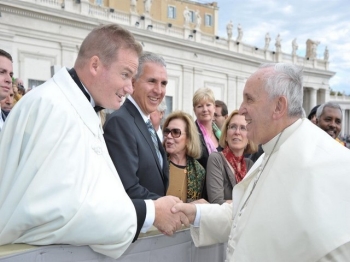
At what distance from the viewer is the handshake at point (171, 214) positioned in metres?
2.51

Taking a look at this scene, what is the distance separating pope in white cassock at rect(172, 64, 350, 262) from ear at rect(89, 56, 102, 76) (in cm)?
90

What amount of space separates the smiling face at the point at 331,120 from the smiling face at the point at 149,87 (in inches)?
104

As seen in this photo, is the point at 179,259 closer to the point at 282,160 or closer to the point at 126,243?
the point at 126,243

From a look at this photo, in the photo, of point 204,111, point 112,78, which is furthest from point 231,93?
point 112,78

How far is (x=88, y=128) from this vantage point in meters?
2.25

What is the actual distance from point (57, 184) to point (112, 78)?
2.57 feet

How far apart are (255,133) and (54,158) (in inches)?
48.3

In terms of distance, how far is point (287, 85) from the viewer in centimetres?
244

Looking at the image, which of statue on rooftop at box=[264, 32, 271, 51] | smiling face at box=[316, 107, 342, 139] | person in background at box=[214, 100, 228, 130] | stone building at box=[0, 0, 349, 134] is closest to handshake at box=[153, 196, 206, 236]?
smiling face at box=[316, 107, 342, 139]

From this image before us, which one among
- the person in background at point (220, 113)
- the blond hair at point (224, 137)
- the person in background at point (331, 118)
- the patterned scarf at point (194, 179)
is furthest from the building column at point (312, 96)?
the patterned scarf at point (194, 179)

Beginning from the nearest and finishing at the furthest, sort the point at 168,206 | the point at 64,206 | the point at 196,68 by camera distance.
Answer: the point at 64,206 < the point at 168,206 < the point at 196,68

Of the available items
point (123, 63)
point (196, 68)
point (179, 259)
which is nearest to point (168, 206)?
point (179, 259)

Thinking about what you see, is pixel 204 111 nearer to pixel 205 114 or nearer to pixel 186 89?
pixel 205 114

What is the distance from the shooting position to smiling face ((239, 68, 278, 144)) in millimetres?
2484
